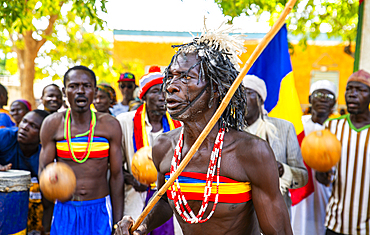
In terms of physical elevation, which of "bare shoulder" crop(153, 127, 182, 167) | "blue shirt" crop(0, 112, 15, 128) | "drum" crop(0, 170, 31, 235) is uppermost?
"blue shirt" crop(0, 112, 15, 128)

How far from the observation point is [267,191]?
2137mm

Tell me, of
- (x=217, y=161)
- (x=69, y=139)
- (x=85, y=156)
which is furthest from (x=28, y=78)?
(x=217, y=161)

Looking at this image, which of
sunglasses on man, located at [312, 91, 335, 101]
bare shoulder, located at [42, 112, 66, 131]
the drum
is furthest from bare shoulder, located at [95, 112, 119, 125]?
sunglasses on man, located at [312, 91, 335, 101]

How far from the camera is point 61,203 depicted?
158 inches

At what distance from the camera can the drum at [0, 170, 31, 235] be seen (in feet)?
13.2

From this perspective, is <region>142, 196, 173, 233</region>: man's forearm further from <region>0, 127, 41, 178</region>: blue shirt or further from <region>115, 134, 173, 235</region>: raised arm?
<region>0, 127, 41, 178</region>: blue shirt

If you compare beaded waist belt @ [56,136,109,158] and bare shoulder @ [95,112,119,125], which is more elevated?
bare shoulder @ [95,112,119,125]

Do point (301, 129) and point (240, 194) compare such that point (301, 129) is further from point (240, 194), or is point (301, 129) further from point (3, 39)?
point (3, 39)

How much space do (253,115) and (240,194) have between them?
7.14 feet

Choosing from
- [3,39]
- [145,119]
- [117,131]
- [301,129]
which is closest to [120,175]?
[117,131]

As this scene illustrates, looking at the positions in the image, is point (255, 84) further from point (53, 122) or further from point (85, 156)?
point (53, 122)

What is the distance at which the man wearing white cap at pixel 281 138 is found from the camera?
404cm

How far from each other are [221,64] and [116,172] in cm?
236

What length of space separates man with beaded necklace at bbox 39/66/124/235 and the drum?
1.20ft
